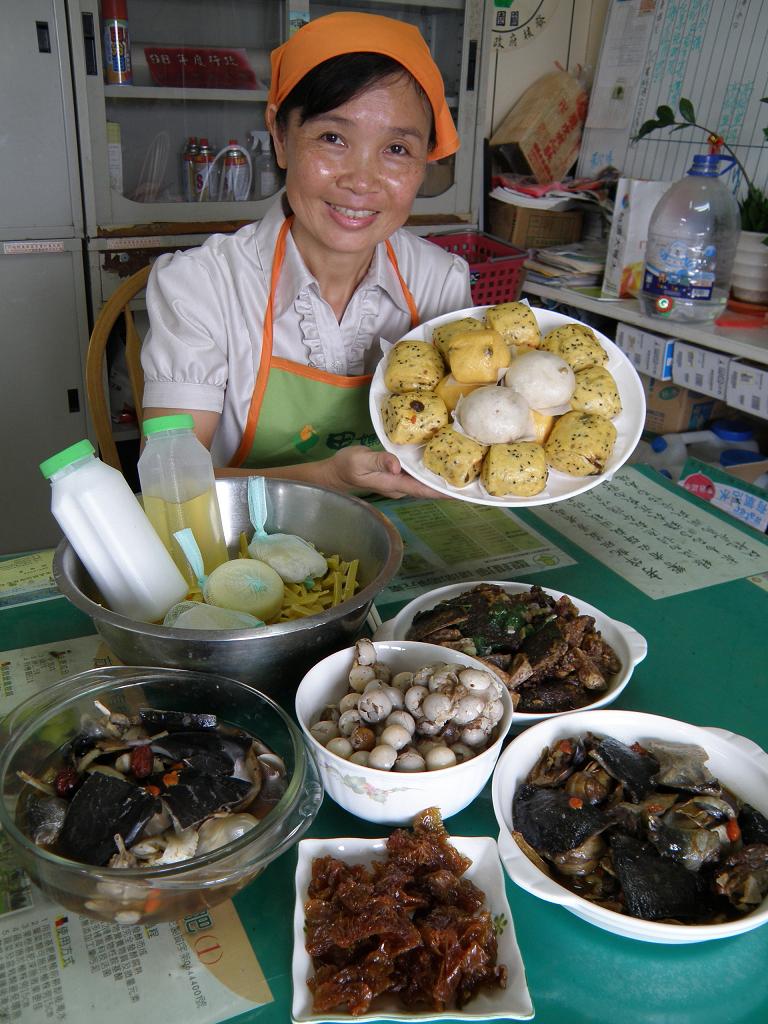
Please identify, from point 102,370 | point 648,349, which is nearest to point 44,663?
point 102,370

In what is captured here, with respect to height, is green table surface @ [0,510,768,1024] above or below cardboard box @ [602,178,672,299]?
below

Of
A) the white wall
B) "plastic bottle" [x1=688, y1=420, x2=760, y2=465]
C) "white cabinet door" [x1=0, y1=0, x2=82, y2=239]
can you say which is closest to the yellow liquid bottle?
"white cabinet door" [x1=0, y1=0, x2=82, y2=239]

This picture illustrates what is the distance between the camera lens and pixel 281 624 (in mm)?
934

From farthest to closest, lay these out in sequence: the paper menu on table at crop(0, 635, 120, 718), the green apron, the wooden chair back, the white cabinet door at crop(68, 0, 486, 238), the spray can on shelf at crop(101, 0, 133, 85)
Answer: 1. the white cabinet door at crop(68, 0, 486, 238)
2. the spray can on shelf at crop(101, 0, 133, 85)
3. the wooden chair back
4. the green apron
5. the paper menu on table at crop(0, 635, 120, 718)

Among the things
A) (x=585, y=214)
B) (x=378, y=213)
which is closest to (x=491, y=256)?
(x=585, y=214)

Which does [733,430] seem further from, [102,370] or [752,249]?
[102,370]

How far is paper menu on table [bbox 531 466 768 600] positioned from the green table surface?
0.23m

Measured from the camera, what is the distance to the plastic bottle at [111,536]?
1.01 meters

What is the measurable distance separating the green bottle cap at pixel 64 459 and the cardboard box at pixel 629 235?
7.87 feet

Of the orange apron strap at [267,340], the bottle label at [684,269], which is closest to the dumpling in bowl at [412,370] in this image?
the orange apron strap at [267,340]

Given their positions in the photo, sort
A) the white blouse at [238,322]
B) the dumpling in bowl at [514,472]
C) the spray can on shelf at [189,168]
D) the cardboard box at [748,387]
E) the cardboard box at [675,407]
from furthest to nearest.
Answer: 1. the spray can on shelf at [189,168]
2. the cardboard box at [675,407]
3. the cardboard box at [748,387]
4. the white blouse at [238,322]
5. the dumpling in bowl at [514,472]

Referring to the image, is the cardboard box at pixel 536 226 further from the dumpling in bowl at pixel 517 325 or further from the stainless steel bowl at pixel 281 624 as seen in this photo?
the stainless steel bowl at pixel 281 624

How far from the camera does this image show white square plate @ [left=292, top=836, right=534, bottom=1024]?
695mm

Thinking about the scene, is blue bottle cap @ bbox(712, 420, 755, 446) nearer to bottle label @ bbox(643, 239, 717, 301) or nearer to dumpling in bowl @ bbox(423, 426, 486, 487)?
bottle label @ bbox(643, 239, 717, 301)
